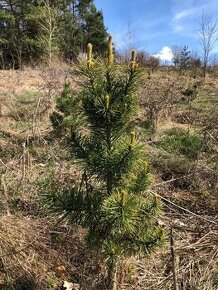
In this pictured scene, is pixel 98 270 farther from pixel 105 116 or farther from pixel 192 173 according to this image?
pixel 192 173

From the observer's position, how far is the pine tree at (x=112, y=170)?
283 cm

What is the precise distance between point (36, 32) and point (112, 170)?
990 inches

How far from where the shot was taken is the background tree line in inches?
931

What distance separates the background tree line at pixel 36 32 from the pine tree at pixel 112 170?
19218 mm

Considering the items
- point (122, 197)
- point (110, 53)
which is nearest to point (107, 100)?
point (110, 53)

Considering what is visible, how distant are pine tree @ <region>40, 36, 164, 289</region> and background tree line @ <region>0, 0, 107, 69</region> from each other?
19.2m

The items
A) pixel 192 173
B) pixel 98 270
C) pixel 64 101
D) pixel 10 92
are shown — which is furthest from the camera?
pixel 10 92

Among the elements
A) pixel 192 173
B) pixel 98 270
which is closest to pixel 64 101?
pixel 192 173

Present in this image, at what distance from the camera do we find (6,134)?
8414 millimetres

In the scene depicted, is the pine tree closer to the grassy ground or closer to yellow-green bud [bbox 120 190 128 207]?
yellow-green bud [bbox 120 190 128 207]

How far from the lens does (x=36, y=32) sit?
26.4 meters

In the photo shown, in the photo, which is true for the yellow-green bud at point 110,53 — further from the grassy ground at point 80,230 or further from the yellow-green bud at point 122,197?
the yellow-green bud at point 122,197

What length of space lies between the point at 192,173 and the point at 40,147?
2870 mm

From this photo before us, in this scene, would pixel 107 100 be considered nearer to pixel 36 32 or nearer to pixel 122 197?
pixel 122 197
